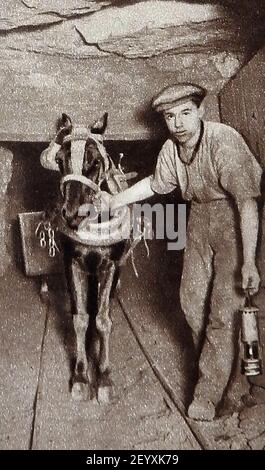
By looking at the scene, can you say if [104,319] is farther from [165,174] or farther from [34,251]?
[165,174]

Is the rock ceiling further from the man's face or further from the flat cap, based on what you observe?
the man's face

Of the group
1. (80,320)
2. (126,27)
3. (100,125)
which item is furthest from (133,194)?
(126,27)

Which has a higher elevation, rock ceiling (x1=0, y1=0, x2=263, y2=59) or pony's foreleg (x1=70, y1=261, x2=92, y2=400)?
rock ceiling (x1=0, y1=0, x2=263, y2=59)

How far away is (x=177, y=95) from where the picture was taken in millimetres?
2312

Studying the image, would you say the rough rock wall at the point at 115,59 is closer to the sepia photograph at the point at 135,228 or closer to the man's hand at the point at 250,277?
the sepia photograph at the point at 135,228

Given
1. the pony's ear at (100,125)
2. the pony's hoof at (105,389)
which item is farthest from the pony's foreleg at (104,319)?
the pony's ear at (100,125)

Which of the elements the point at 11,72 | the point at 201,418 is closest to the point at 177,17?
the point at 11,72

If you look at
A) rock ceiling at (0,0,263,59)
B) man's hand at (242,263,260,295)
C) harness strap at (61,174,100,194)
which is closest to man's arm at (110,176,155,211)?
harness strap at (61,174,100,194)

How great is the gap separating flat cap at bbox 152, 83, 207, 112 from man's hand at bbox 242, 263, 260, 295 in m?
0.63

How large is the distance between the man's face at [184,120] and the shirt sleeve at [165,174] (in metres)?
0.08

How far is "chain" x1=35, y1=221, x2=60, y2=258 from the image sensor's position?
253 centimetres

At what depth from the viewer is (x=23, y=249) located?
2740mm

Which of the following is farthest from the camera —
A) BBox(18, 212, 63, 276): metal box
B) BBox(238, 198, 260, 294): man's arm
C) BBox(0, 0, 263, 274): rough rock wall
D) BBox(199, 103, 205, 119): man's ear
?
BBox(18, 212, 63, 276): metal box
